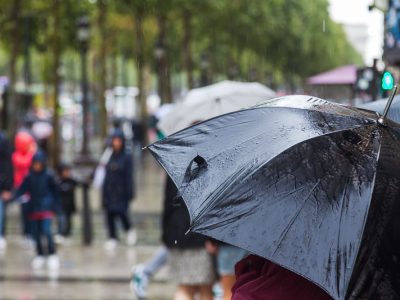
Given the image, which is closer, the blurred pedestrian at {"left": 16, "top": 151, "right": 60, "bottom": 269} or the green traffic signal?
the green traffic signal

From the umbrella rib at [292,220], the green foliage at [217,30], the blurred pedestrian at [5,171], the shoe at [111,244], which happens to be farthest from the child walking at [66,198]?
the umbrella rib at [292,220]

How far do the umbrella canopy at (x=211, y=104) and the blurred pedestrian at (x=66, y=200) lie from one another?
27.8 feet

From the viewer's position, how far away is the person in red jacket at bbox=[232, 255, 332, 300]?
404 cm

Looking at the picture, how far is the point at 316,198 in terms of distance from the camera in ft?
12.8

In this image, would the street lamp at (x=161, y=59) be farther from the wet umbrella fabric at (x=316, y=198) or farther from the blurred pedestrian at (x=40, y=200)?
the wet umbrella fabric at (x=316, y=198)

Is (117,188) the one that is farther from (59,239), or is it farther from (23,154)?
(23,154)

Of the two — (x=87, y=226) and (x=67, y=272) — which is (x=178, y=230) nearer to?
(x=67, y=272)

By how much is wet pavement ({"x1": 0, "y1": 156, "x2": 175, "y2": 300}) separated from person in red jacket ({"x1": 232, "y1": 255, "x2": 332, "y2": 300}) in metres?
8.09

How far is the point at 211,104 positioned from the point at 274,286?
14.9 feet

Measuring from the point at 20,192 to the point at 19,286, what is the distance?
172 centimetres

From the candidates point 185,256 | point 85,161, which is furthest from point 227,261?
point 85,161

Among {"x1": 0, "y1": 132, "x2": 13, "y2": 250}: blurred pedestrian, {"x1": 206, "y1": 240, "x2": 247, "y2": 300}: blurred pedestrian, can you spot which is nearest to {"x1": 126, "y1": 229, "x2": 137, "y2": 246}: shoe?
{"x1": 0, "y1": 132, "x2": 13, "y2": 250}: blurred pedestrian

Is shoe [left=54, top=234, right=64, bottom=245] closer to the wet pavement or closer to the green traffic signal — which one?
the wet pavement

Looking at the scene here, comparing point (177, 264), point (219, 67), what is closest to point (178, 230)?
point (177, 264)
